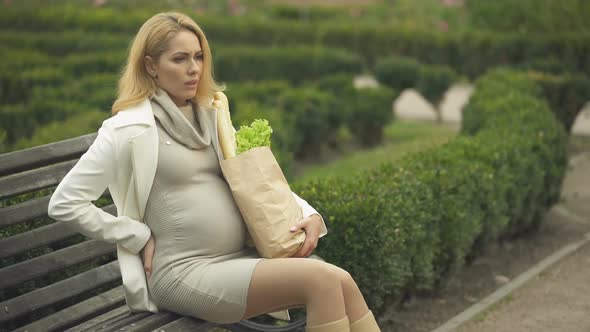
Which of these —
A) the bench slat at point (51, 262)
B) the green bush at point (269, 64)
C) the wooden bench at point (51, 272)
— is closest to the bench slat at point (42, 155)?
the wooden bench at point (51, 272)

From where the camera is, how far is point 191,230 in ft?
10.4

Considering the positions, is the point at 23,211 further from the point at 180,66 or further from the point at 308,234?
the point at 308,234

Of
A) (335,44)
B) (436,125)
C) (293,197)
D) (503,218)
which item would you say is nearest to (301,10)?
(335,44)

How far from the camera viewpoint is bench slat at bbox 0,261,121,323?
3.25 m

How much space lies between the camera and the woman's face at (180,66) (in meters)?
3.18

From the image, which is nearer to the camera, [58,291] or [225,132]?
[225,132]

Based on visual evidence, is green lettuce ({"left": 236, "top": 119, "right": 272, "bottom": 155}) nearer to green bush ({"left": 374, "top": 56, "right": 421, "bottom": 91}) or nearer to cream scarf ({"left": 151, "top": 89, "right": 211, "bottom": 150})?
cream scarf ({"left": 151, "top": 89, "right": 211, "bottom": 150})

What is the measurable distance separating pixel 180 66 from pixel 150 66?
129 millimetres

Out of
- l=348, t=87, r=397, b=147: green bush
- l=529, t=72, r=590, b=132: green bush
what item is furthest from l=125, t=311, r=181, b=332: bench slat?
l=348, t=87, r=397, b=147: green bush

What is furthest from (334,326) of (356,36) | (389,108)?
(356,36)

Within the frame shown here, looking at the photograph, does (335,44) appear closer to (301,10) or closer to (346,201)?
(301,10)

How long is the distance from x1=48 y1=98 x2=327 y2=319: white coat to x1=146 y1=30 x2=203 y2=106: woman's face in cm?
12

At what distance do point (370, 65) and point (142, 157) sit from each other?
16382 mm

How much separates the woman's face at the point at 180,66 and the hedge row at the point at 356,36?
13.1m
